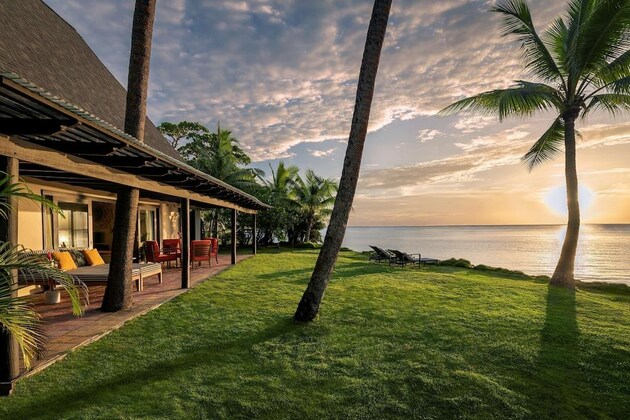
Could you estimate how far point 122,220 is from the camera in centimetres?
647

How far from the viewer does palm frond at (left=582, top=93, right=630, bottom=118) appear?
10.7m

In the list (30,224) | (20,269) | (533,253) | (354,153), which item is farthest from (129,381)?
(533,253)

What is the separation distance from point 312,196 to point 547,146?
18.4 meters

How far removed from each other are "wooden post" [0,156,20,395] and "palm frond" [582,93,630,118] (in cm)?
1504

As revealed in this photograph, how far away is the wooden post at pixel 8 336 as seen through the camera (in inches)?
136

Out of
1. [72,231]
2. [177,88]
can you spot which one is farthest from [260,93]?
[72,231]

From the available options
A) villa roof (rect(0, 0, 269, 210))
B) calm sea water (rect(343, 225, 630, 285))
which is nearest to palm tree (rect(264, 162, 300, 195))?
villa roof (rect(0, 0, 269, 210))

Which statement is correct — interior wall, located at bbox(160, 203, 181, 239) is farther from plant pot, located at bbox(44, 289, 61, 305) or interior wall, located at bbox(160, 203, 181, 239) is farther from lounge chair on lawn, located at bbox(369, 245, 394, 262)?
lounge chair on lawn, located at bbox(369, 245, 394, 262)

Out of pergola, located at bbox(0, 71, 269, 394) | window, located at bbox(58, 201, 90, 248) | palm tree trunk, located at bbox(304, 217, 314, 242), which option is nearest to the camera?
pergola, located at bbox(0, 71, 269, 394)

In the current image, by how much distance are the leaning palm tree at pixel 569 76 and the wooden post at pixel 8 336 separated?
40.8 feet

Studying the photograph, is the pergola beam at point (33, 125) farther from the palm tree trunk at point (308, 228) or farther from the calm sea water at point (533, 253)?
the palm tree trunk at point (308, 228)

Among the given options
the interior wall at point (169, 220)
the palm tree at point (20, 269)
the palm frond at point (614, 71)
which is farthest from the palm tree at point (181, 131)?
the palm tree at point (20, 269)

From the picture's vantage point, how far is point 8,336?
3.53m

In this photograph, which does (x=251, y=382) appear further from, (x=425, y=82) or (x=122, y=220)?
(x=425, y=82)
